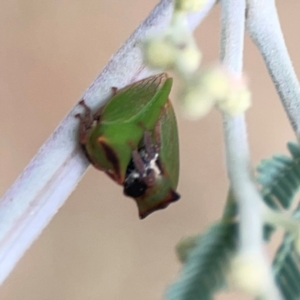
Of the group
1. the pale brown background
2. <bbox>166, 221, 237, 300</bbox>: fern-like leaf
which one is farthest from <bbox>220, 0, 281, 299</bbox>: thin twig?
the pale brown background

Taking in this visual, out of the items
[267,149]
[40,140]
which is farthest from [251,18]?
[40,140]

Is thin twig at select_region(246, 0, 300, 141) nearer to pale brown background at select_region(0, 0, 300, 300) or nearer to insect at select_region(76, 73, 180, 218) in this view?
insect at select_region(76, 73, 180, 218)

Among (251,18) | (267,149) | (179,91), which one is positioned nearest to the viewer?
(179,91)

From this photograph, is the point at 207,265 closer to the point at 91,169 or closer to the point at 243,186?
the point at 243,186

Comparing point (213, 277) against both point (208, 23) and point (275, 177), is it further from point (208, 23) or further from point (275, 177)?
point (208, 23)

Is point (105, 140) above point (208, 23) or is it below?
below

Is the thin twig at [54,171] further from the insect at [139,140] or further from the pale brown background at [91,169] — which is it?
the pale brown background at [91,169]

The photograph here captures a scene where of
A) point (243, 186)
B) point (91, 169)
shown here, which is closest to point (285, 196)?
point (243, 186)
